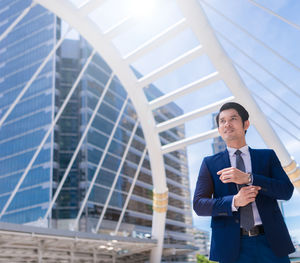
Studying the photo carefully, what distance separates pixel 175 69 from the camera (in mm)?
9266

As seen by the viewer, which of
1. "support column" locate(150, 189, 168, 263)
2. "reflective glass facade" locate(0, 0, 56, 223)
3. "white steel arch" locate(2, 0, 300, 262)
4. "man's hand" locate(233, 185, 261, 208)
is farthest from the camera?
"reflective glass facade" locate(0, 0, 56, 223)

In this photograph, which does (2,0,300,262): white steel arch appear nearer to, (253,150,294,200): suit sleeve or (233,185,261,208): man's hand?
(253,150,294,200): suit sleeve

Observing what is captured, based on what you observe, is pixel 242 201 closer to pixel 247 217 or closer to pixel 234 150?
pixel 247 217

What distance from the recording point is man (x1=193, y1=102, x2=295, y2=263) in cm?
158

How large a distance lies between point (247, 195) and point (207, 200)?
0.67 ft

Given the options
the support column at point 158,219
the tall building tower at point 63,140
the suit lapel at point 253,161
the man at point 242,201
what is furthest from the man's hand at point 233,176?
the tall building tower at point 63,140

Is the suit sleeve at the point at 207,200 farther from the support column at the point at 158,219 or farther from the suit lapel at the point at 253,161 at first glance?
the support column at the point at 158,219

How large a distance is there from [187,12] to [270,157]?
6568mm

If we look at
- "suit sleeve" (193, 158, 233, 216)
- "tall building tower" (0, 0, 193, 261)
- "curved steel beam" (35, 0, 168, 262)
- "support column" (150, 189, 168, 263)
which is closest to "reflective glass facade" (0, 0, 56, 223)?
"tall building tower" (0, 0, 193, 261)

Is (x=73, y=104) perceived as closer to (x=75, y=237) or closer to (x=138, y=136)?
(x=138, y=136)

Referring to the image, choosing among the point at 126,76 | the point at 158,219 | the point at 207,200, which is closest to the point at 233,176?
the point at 207,200

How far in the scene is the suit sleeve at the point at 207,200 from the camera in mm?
1620

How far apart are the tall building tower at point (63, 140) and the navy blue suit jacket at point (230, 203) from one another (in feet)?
156

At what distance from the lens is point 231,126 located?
1795 mm
